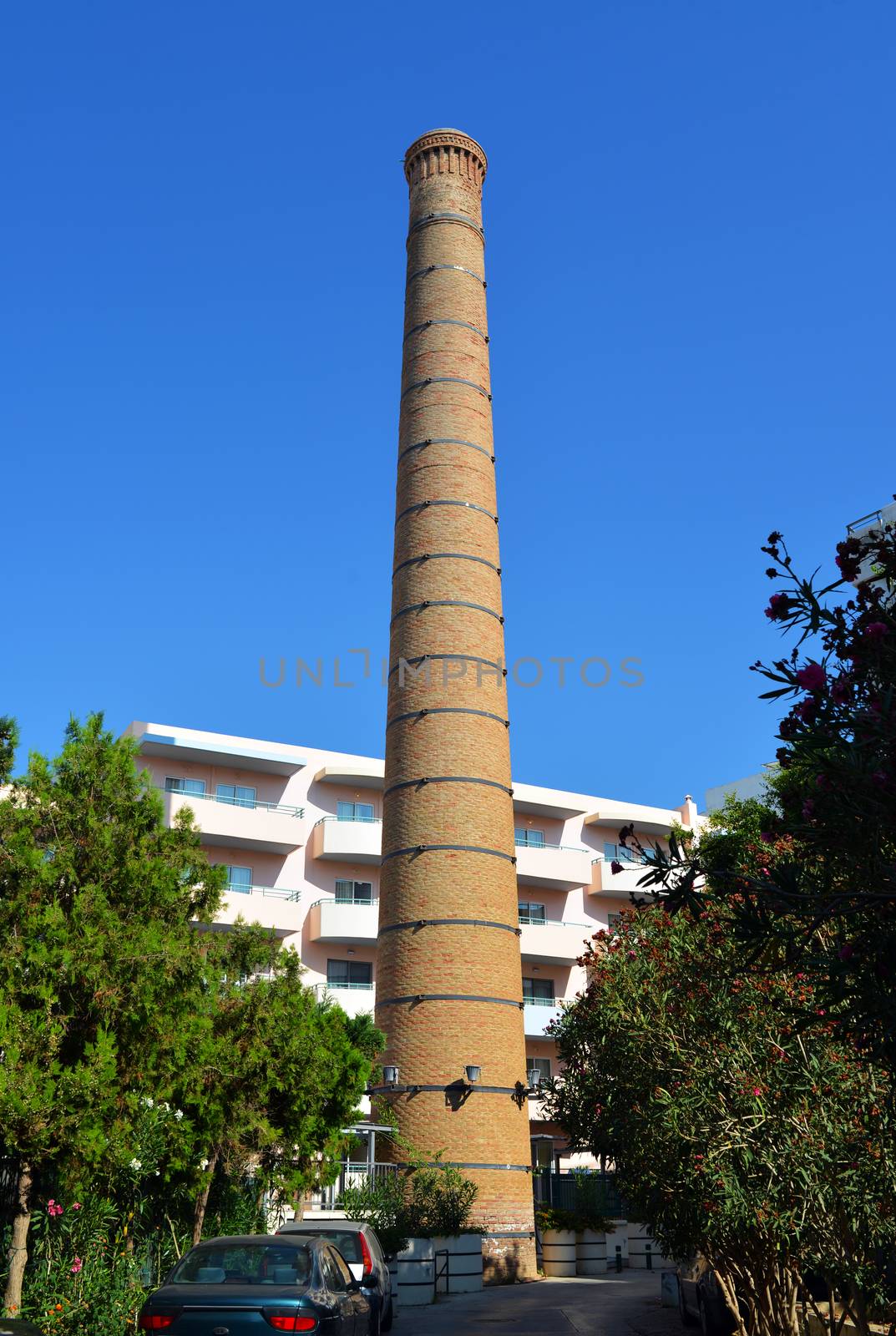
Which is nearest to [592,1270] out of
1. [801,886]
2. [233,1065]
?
[233,1065]

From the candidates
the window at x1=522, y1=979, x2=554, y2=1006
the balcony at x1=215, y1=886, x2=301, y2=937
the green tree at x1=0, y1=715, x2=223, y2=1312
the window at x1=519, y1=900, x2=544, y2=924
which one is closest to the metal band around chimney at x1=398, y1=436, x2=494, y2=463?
the balcony at x1=215, y1=886, x2=301, y2=937

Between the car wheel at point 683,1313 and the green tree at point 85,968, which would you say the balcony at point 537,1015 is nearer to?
the car wheel at point 683,1313

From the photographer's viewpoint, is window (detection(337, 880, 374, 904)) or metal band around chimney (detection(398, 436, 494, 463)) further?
window (detection(337, 880, 374, 904))

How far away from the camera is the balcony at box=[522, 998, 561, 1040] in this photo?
136ft

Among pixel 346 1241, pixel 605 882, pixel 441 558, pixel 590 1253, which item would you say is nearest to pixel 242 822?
pixel 441 558

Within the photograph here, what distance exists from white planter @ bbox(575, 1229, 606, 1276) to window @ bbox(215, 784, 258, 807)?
58.9 ft

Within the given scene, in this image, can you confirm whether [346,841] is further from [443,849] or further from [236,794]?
[443,849]

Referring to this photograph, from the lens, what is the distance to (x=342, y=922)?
40062mm

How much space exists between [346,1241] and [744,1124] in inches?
302

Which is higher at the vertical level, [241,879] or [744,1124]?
[241,879]

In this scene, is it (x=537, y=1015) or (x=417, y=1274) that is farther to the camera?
(x=537, y=1015)

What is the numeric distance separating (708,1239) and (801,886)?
828 cm

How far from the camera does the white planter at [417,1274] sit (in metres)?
23.0

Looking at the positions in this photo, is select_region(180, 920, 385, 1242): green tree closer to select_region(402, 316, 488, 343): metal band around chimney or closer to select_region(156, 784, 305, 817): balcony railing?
select_region(402, 316, 488, 343): metal band around chimney
